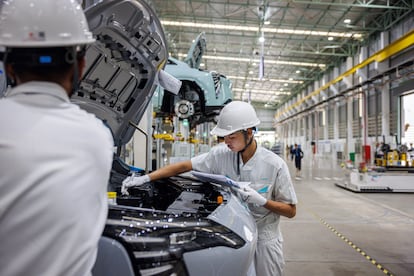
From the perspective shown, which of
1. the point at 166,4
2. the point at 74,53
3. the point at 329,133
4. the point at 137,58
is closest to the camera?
the point at 74,53

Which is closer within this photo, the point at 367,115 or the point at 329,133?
the point at 367,115

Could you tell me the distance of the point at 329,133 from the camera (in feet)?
68.7

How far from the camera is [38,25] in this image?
0.82 metres

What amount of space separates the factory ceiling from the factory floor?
5.58 meters

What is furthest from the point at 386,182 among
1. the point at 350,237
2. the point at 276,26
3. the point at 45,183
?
the point at 45,183

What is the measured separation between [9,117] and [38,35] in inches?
9.4

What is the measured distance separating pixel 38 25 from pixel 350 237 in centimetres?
491

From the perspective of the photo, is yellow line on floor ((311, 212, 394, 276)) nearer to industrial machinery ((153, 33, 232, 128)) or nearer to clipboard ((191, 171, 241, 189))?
clipboard ((191, 171, 241, 189))

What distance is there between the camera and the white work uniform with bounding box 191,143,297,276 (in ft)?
6.56

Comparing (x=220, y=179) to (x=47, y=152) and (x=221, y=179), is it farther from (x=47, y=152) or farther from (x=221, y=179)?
(x=47, y=152)

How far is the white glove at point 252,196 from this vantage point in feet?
6.25

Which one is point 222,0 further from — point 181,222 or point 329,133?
point 329,133

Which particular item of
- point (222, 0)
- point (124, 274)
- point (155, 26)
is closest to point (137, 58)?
point (155, 26)

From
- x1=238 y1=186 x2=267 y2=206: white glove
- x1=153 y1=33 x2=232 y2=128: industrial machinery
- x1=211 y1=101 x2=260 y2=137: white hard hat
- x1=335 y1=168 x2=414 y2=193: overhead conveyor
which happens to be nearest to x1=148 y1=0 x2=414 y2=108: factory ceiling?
x1=153 y1=33 x2=232 y2=128: industrial machinery
